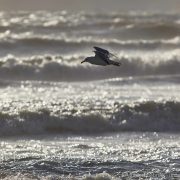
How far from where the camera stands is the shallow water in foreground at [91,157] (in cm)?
1016

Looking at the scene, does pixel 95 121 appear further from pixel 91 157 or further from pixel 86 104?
pixel 91 157

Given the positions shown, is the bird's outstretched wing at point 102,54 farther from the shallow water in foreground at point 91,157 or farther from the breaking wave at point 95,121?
the breaking wave at point 95,121

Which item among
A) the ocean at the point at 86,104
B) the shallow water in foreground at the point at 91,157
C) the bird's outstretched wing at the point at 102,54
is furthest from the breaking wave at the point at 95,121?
the bird's outstretched wing at the point at 102,54

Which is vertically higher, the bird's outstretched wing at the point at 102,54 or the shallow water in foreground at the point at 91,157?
the bird's outstretched wing at the point at 102,54

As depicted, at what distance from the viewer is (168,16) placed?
34938mm

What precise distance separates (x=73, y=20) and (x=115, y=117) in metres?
17.0

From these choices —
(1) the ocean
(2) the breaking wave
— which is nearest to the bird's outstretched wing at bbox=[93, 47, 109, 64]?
(1) the ocean

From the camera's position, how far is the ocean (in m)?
10.6

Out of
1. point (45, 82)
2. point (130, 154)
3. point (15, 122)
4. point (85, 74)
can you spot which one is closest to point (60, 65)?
point (85, 74)

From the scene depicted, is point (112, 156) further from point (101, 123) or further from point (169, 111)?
point (169, 111)

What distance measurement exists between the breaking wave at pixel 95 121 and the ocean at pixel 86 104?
0.7 inches

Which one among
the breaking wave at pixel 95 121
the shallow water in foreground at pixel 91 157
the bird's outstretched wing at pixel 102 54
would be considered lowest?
the shallow water in foreground at pixel 91 157

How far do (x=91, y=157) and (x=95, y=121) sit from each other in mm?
3111

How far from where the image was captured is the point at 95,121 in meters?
14.1
